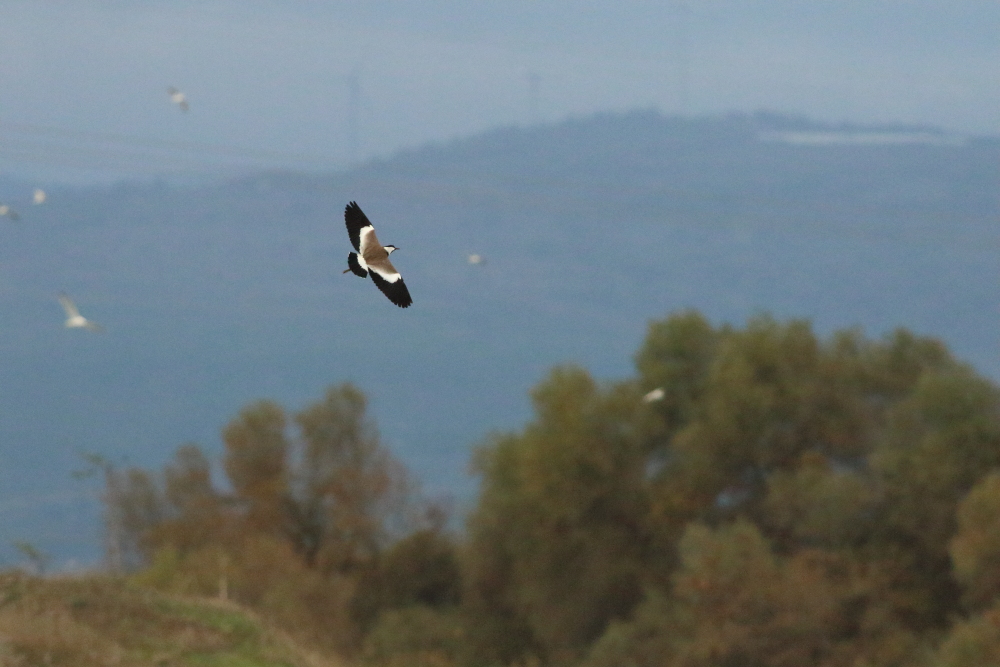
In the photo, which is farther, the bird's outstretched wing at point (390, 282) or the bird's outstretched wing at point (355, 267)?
the bird's outstretched wing at point (355, 267)

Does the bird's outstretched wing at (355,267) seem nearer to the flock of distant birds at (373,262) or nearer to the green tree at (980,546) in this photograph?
the flock of distant birds at (373,262)

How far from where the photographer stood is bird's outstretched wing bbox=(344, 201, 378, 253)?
5.08 meters

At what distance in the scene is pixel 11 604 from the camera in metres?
11.5

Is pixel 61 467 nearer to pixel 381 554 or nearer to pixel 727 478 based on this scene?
pixel 381 554

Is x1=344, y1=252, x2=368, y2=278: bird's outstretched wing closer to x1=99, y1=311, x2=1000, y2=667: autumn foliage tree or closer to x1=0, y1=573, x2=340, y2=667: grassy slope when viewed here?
x1=0, y1=573, x2=340, y2=667: grassy slope

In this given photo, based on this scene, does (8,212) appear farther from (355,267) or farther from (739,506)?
(739,506)

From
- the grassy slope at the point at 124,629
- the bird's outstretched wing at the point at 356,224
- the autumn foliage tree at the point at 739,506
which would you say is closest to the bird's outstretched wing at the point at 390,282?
the bird's outstretched wing at the point at 356,224

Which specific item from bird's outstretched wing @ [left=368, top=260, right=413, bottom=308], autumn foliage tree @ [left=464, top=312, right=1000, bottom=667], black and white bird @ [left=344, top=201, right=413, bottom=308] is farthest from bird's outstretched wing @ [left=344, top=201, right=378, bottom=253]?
autumn foliage tree @ [left=464, top=312, right=1000, bottom=667]

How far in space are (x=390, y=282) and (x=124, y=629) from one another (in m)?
8.26

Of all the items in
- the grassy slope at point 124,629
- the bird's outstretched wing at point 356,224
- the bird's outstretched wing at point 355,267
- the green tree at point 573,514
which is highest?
the bird's outstretched wing at point 356,224

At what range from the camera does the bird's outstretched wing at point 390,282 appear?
483 cm

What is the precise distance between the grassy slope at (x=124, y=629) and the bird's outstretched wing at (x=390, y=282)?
6224 millimetres

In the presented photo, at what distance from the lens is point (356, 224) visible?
5.33 metres

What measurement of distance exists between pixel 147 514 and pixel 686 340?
18.1 meters
